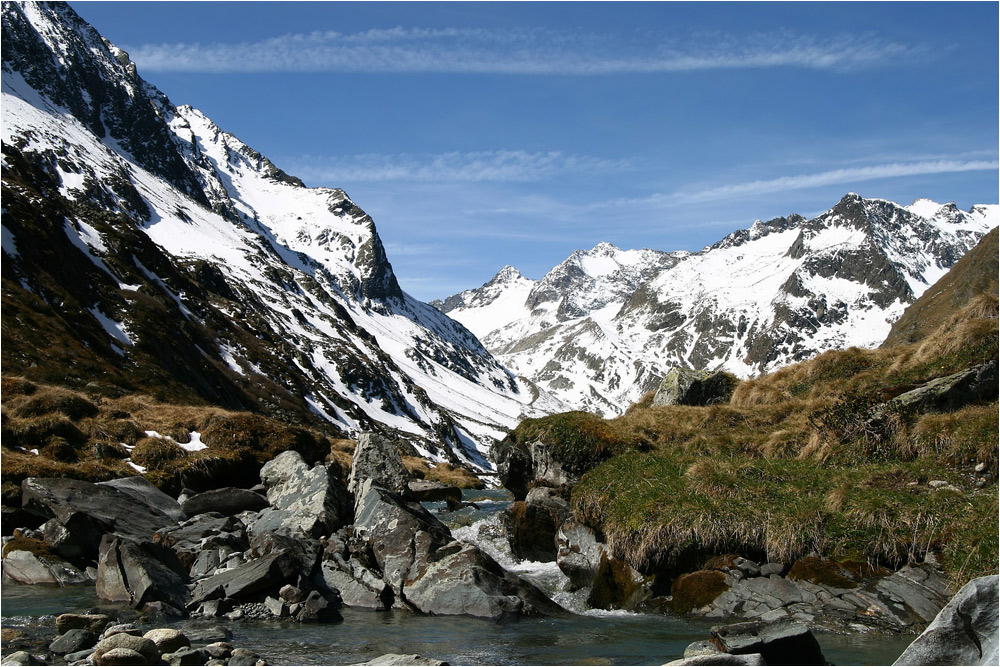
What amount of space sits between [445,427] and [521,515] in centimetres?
17786

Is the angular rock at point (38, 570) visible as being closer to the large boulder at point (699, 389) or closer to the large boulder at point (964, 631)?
the large boulder at point (964, 631)

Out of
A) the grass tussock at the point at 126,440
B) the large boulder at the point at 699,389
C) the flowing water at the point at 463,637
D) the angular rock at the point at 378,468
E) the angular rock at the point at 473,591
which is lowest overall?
the flowing water at the point at 463,637

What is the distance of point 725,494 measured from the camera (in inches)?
688

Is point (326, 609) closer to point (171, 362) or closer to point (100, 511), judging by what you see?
point (100, 511)

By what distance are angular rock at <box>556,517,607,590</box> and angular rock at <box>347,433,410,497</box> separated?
7.90 metres

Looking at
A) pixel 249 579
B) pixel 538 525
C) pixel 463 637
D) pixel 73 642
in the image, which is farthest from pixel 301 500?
pixel 73 642

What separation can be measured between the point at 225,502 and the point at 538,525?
10.4 m

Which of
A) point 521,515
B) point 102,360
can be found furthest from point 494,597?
point 102,360

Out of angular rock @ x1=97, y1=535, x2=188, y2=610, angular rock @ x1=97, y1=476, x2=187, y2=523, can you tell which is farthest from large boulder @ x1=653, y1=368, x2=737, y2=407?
angular rock @ x1=97, y1=535, x2=188, y2=610

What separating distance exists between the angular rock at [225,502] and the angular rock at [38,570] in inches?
218

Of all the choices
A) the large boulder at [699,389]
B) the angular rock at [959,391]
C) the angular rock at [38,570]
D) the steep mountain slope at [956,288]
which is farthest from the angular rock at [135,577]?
the steep mountain slope at [956,288]

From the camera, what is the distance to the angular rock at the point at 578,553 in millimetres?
18297

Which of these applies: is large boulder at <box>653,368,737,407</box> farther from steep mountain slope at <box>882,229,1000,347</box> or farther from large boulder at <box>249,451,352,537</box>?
steep mountain slope at <box>882,229,1000,347</box>

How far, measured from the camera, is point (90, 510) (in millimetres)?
19062
